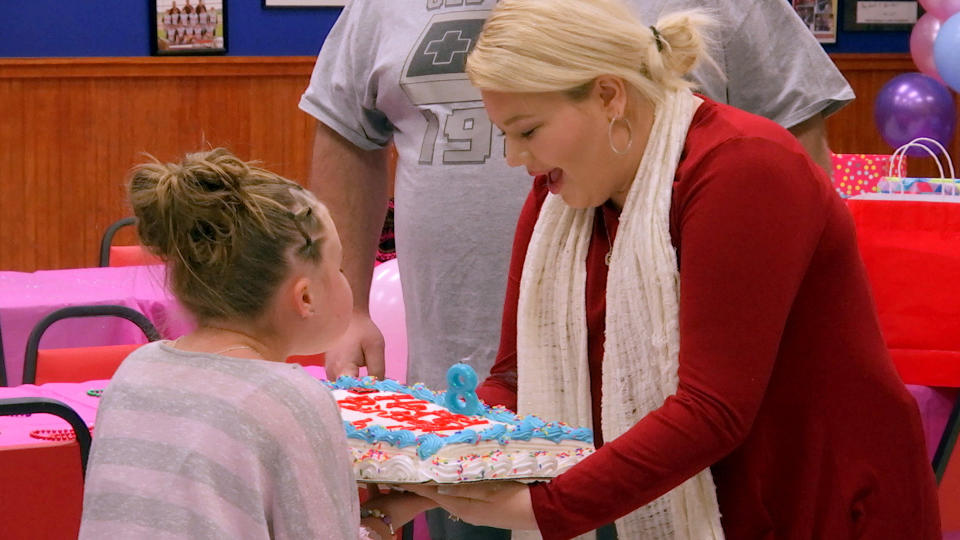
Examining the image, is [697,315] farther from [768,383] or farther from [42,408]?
[42,408]

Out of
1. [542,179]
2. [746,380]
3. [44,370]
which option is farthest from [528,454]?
[44,370]

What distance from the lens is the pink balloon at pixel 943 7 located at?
21.9ft

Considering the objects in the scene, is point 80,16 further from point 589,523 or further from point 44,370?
point 589,523

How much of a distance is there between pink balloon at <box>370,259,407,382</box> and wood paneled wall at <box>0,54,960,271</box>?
321cm

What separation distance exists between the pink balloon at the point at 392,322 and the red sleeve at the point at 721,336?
2.23 metres

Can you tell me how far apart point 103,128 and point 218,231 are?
239 inches

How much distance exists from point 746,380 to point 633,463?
0.57ft

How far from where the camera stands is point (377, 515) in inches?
66.0

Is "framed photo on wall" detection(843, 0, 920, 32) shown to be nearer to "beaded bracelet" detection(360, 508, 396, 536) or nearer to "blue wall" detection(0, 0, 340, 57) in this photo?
"blue wall" detection(0, 0, 340, 57)

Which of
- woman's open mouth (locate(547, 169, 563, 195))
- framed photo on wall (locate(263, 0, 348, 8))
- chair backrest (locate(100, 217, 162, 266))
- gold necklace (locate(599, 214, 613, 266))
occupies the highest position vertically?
framed photo on wall (locate(263, 0, 348, 8))

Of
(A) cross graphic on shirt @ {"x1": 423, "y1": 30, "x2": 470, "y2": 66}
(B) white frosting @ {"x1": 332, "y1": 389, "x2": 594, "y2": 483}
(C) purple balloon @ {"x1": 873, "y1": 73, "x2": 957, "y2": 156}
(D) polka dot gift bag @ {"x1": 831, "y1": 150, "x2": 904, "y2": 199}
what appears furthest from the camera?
(C) purple balloon @ {"x1": 873, "y1": 73, "x2": 957, "y2": 156}

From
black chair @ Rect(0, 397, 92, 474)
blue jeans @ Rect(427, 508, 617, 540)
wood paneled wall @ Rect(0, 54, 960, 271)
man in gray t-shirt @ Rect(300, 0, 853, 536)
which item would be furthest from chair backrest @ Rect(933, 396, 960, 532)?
wood paneled wall @ Rect(0, 54, 960, 271)

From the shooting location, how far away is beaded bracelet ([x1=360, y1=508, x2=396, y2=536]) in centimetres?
167

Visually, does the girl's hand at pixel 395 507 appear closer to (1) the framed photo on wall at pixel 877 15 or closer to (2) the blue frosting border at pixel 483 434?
(2) the blue frosting border at pixel 483 434
